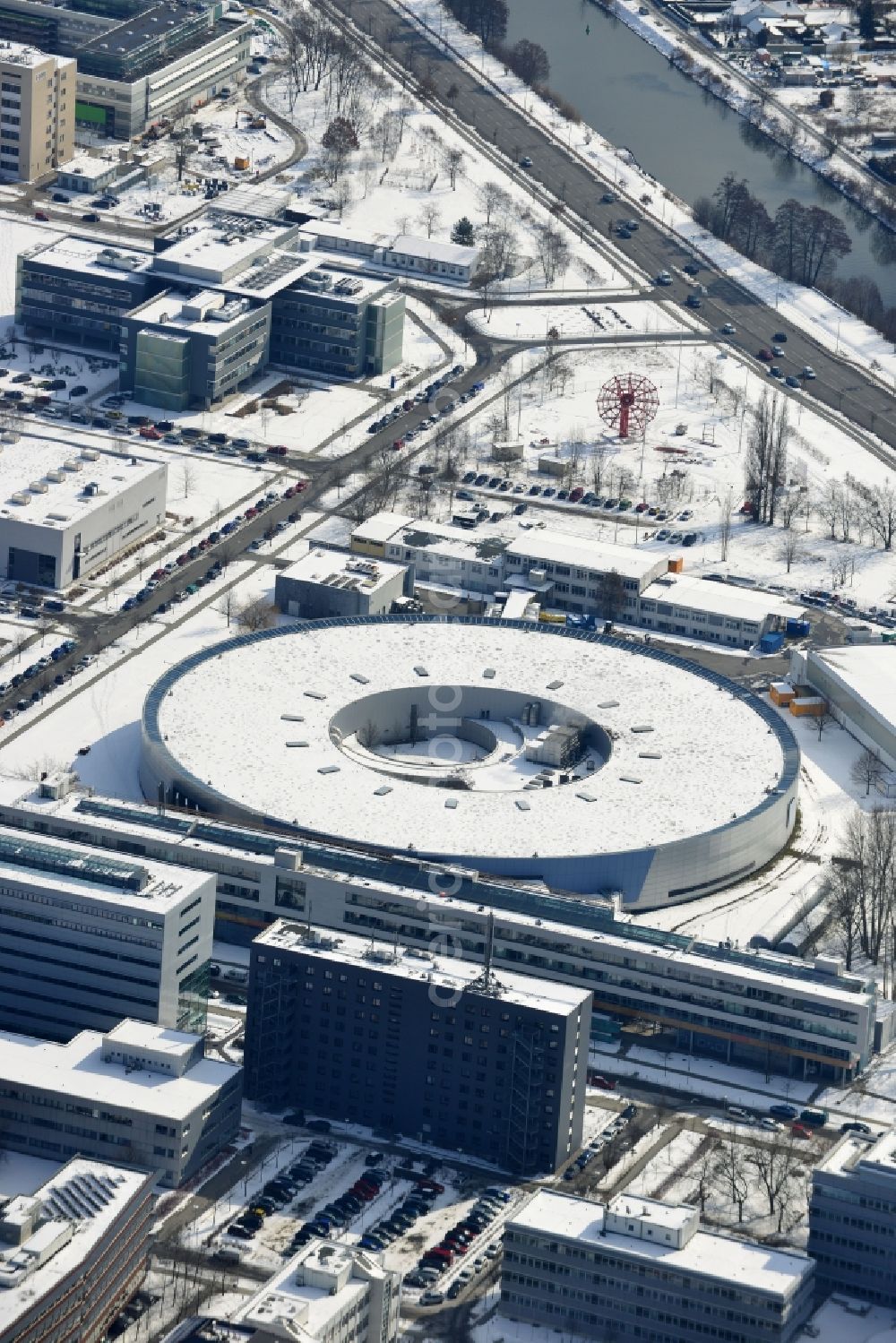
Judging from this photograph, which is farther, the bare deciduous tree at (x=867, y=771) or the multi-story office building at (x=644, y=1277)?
the bare deciduous tree at (x=867, y=771)

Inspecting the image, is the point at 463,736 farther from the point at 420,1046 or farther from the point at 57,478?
the point at 420,1046

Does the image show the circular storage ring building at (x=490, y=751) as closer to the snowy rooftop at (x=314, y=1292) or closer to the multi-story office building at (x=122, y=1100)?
the multi-story office building at (x=122, y=1100)

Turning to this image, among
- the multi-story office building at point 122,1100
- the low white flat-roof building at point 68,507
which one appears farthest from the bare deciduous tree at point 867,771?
the multi-story office building at point 122,1100

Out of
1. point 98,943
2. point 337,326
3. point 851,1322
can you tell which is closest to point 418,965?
point 98,943

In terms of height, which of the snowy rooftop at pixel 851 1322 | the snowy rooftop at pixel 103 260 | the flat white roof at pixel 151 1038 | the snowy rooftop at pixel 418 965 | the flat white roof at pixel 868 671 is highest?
the snowy rooftop at pixel 103 260

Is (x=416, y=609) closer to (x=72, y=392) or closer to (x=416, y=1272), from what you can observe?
(x=72, y=392)

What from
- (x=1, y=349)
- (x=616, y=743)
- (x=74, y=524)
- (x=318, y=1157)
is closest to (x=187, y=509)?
(x=74, y=524)
